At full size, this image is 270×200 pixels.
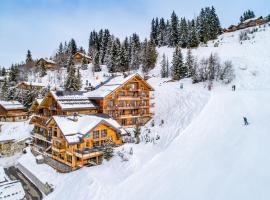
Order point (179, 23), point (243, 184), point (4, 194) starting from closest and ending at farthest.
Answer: point (243, 184)
point (4, 194)
point (179, 23)

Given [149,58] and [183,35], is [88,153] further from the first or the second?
[183,35]

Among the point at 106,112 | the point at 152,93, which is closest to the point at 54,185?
the point at 106,112

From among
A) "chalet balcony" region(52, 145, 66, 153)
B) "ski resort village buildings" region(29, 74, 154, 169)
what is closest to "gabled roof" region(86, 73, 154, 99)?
"ski resort village buildings" region(29, 74, 154, 169)

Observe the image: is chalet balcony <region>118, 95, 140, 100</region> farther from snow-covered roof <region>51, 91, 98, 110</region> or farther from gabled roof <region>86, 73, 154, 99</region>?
snow-covered roof <region>51, 91, 98, 110</region>

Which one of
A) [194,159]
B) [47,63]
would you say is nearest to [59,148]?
[194,159]

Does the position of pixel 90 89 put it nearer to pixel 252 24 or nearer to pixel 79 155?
pixel 79 155

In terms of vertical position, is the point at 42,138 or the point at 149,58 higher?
the point at 149,58
